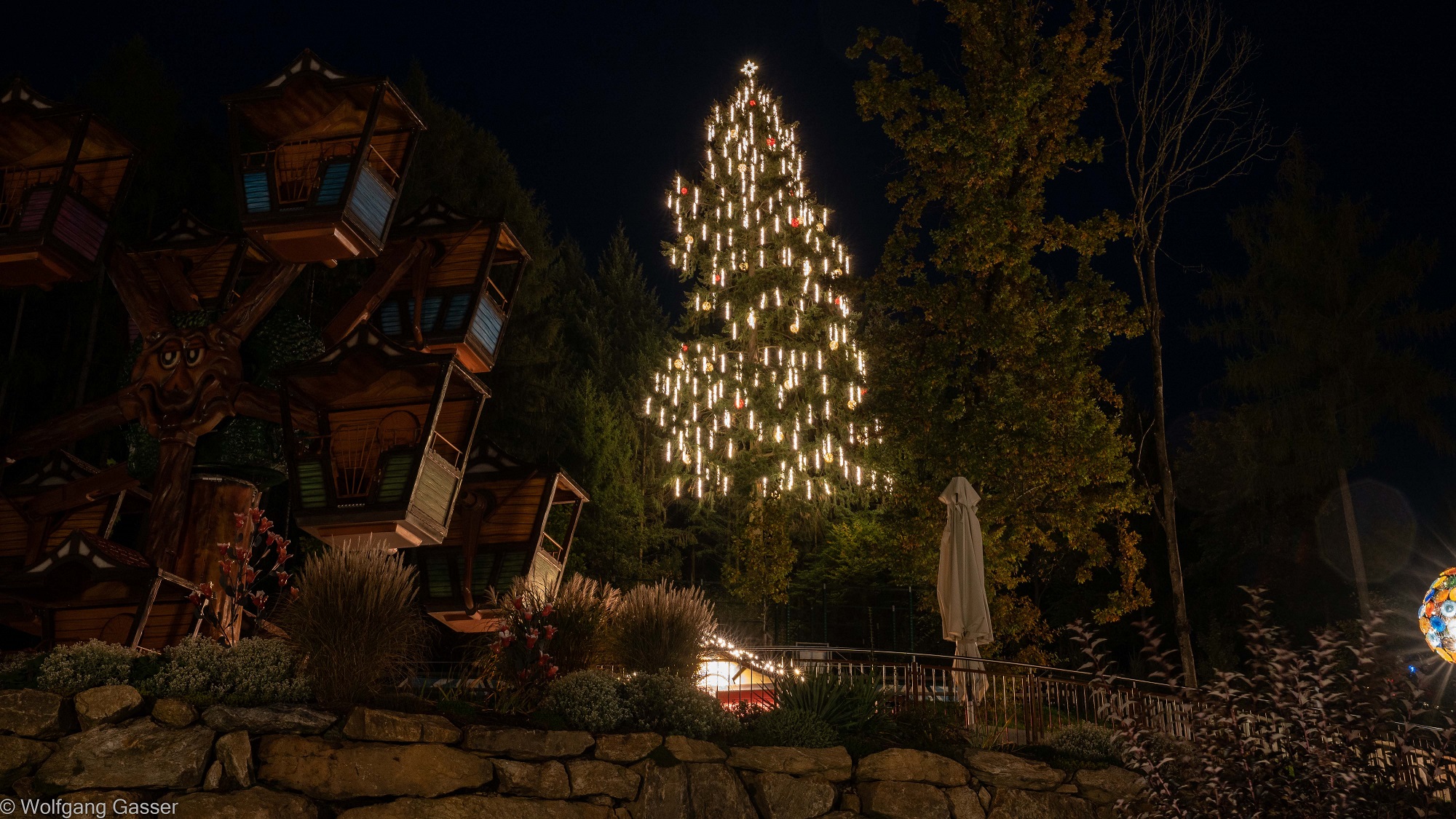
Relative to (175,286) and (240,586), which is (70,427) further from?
(240,586)

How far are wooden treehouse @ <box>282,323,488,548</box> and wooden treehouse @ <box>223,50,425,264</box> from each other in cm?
131

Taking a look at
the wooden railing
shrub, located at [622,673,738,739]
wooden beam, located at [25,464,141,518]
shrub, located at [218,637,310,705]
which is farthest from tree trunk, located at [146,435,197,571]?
the wooden railing

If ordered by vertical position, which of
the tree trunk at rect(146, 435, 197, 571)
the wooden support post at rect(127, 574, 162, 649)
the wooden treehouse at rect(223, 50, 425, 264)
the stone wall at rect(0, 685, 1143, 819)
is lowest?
the stone wall at rect(0, 685, 1143, 819)

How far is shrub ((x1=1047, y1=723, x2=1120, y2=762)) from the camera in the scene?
36.1 ft

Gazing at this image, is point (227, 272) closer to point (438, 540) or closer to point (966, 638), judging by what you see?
point (438, 540)

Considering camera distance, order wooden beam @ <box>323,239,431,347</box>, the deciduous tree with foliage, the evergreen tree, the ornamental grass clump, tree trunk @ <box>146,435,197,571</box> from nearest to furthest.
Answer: the ornamental grass clump < tree trunk @ <box>146,435,197,571</box> < wooden beam @ <box>323,239,431,347</box> < the deciduous tree with foliage < the evergreen tree

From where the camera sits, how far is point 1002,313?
17.9 meters

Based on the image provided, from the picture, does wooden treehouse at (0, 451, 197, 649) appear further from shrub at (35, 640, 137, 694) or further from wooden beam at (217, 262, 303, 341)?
shrub at (35, 640, 137, 694)

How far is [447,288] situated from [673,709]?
7110 mm

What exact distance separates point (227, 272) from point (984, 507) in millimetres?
11702

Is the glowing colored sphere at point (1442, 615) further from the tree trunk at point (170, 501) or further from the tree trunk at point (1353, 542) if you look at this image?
the tree trunk at point (170, 501)

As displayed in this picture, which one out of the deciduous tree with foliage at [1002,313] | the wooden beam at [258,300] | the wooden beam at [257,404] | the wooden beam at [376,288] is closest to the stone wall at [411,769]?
the wooden beam at [257,404]

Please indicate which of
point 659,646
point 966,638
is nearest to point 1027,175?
point 966,638

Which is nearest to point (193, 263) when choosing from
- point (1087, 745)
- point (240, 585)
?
point (240, 585)
